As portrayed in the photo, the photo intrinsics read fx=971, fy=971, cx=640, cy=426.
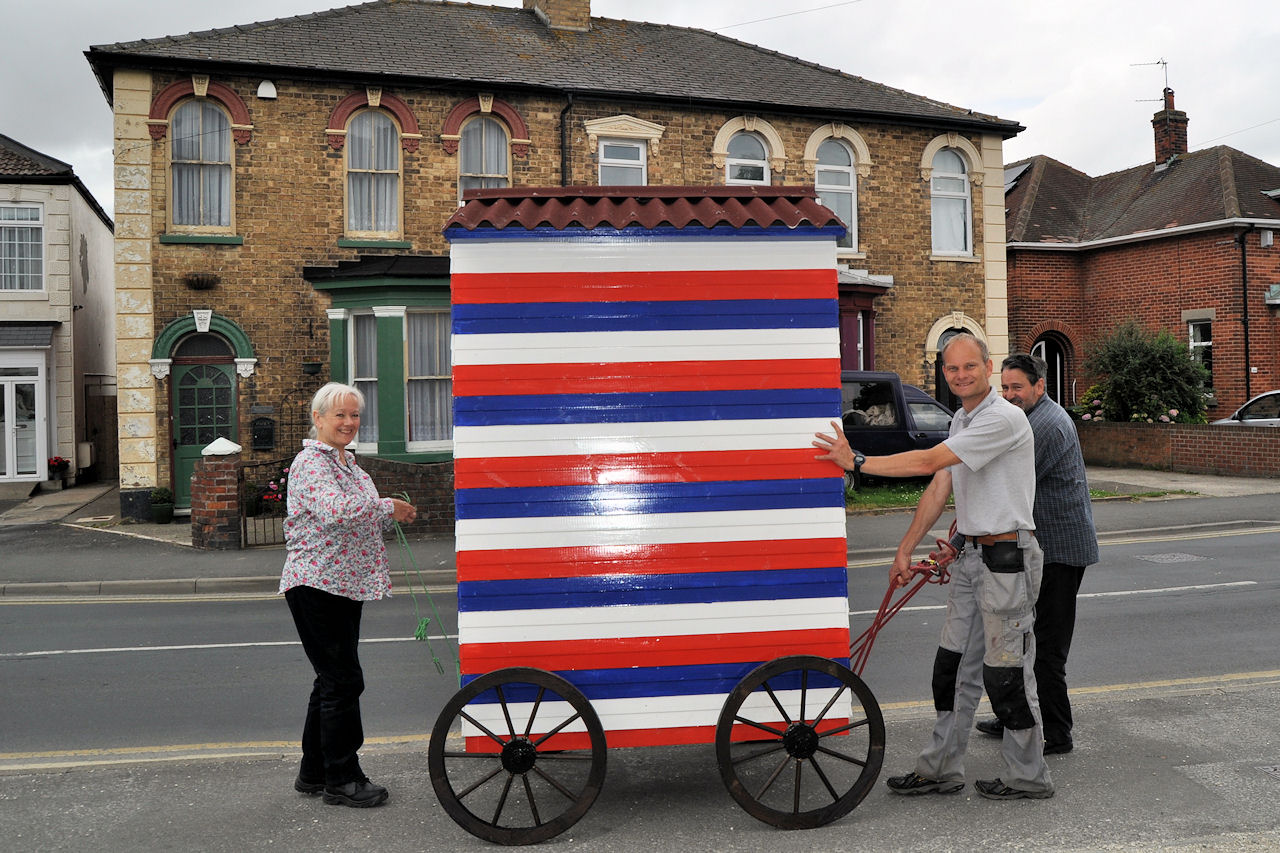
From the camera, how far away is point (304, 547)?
404cm

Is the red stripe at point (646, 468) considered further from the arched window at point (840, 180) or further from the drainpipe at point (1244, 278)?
the drainpipe at point (1244, 278)

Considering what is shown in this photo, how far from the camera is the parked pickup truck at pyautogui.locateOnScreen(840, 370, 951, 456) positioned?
16.0m

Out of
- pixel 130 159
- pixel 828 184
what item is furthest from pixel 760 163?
pixel 130 159

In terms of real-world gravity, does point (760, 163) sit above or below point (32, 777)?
above

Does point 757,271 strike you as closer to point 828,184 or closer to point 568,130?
point 568,130

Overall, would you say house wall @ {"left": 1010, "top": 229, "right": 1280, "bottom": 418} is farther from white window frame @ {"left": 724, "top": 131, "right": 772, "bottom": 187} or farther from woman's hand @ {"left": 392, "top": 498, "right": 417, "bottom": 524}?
woman's hand @ {"left": 392, "top": 498, "right": 417, "bottom": 524}

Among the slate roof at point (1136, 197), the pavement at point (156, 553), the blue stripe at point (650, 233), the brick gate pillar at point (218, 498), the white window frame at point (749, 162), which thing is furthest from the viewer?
the slate roof at point (1136, 197)

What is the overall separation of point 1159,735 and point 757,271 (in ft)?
10.3

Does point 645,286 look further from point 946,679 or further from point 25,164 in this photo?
point 25,164

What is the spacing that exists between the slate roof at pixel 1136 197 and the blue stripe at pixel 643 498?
73.8 ft

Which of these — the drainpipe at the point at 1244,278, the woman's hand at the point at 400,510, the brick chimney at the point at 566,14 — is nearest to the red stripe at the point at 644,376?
the woman's hand at the point at 400,510

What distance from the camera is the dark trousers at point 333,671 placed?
407 centimetres

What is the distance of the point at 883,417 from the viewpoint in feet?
53.4

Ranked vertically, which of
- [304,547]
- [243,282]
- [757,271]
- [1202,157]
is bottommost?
[304,547]
